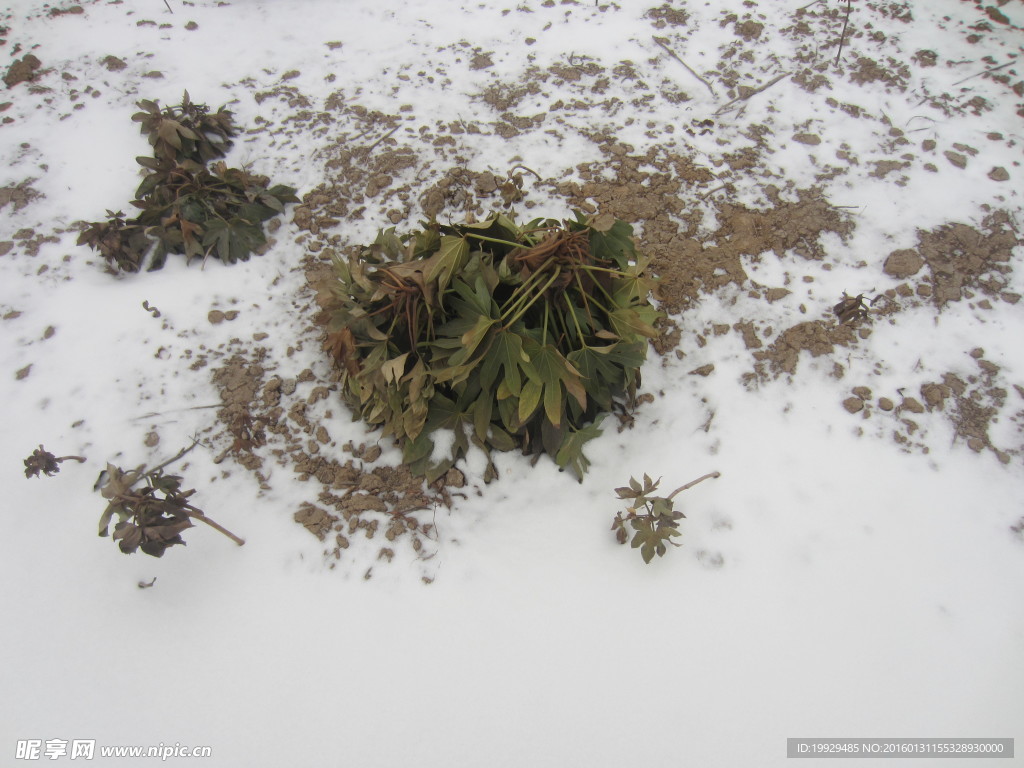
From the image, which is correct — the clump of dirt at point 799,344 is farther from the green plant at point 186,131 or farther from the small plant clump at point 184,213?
the green plant at point 186,131

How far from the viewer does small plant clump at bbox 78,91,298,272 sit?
8.05ft

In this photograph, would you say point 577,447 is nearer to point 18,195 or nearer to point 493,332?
point 493,332

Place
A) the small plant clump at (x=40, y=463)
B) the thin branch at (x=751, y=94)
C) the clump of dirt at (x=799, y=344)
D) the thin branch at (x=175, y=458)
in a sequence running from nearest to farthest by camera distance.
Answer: the small plant clump at (x=40, y=463) < the thin branch at (x=175, y=458) < the clump of dirt at (x=799, y=344) < the thin branch at (x=751, y=94)

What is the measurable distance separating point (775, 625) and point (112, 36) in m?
4.53

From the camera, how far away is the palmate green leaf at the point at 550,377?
1657 millimetres

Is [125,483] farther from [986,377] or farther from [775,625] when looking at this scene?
[986,377]

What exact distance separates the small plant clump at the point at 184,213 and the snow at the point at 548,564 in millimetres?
114

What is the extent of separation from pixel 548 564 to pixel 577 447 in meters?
0.40

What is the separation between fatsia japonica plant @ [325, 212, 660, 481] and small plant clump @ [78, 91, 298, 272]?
0.93 m

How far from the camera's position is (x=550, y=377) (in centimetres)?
168

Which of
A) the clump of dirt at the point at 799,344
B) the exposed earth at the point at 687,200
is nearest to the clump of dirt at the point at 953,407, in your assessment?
the exposed earth at the point at 687,200

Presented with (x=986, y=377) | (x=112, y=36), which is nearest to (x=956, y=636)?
(x=986, y=377)

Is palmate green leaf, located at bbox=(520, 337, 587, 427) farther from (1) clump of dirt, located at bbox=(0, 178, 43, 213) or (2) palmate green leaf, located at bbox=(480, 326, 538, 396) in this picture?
(1) clump of dirt, located at bbox=(0, 178, 43, 213)

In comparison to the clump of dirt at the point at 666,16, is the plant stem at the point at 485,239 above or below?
below
